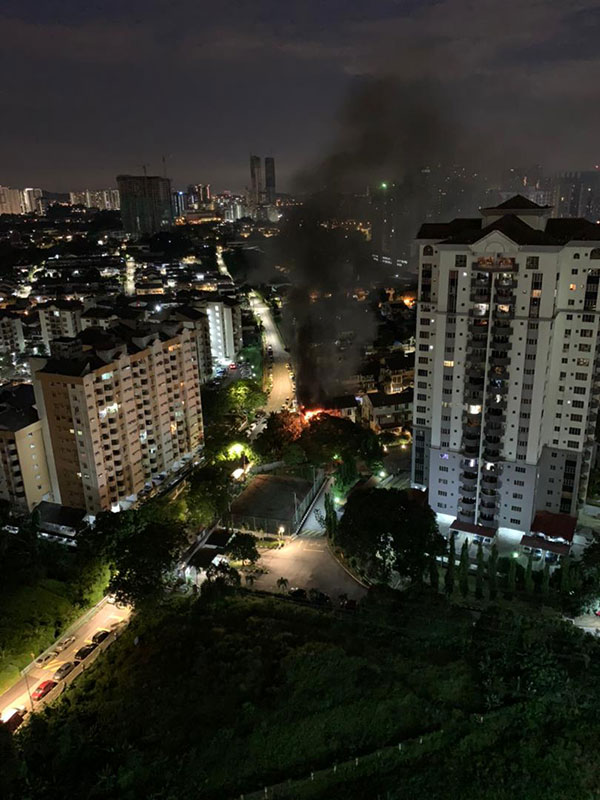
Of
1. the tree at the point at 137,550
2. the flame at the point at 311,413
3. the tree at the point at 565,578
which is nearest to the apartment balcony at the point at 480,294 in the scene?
the tree at the point at 565,578

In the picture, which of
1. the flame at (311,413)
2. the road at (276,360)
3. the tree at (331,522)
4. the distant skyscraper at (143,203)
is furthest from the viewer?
the distant skyscraper at (143,203)

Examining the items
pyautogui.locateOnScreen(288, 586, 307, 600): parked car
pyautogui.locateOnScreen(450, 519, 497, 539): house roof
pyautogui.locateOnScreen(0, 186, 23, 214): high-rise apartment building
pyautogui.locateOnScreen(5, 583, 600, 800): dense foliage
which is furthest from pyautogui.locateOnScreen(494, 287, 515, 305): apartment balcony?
pyautogui.locateOnScreen(0, 186, 23, 214): high-rise apartment building

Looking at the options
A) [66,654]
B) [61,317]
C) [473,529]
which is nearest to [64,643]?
[66,654]

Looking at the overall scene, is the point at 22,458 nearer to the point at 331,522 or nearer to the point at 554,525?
the point at 331,522

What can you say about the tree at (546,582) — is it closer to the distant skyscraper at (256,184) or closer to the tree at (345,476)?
the tree at (345,476)

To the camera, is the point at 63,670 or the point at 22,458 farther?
the point at 22,458
